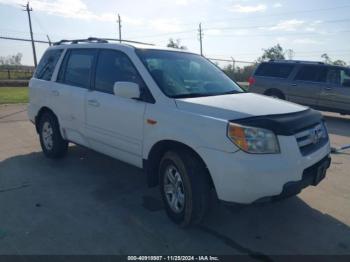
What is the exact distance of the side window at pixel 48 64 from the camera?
20.1 ft

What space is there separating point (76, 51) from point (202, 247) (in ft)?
12.0

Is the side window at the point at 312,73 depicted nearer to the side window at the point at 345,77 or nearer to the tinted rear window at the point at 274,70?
the tinted rear window at the point at 274,70

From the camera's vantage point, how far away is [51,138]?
20.2 ft

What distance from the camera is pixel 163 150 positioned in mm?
4102

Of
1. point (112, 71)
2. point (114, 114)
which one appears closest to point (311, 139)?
point (114, 114)

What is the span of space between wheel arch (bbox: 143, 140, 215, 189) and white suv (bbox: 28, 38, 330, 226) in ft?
0.04

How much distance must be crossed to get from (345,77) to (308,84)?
3.72 ft

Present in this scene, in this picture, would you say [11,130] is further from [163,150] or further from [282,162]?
[282,162]

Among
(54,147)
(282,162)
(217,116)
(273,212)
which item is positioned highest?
(217,116)

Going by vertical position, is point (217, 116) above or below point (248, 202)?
above

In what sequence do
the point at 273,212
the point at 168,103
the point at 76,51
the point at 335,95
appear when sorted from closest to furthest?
the point at 168,103, the point at 273,212, the point at 76,51, the point at 335,95

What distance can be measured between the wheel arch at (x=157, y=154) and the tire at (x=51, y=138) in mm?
2359

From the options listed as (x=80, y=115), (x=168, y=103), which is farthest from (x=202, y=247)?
(x=80, y=115)

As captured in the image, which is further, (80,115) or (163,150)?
(80,115)
